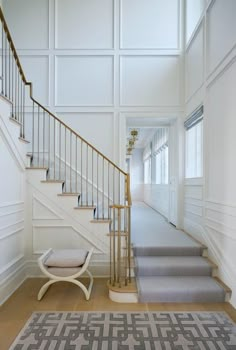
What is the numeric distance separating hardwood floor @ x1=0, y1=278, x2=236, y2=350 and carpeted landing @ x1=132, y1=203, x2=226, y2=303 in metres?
0.10

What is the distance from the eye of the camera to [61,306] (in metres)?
2.97

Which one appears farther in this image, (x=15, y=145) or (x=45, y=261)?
(x=15, y=145)

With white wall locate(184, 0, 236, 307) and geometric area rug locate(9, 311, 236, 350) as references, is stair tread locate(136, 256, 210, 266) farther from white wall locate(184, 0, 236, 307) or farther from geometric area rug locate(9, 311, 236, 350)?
geometric area rug locate(9, 311, 236, 350)

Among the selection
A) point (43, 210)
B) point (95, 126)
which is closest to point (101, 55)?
point (95, 126)

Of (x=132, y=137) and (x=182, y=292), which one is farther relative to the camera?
(x=132, y=137)

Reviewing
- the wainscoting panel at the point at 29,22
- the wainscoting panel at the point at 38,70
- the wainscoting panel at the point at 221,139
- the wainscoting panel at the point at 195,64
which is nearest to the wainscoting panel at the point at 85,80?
the wainscoting panel at the point at 38,70

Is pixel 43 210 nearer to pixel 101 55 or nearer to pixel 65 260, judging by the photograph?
pixel 65 260

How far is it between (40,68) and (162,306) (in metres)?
Result: 4.61

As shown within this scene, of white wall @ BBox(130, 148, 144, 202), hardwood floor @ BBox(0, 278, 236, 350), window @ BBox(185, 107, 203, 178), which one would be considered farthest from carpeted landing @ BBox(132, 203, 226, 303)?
white wall @ BBox(130, 148, 144, 202)

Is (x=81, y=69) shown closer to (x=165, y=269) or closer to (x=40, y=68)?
(x=40, y=68)

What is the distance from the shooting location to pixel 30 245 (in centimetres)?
400

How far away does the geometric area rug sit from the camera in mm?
2242

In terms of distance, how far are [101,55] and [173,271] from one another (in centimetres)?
409

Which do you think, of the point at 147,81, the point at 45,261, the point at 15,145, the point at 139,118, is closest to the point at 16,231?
the point at 45,261
